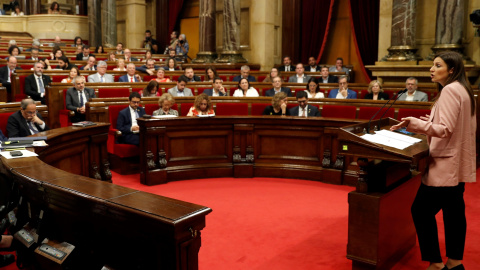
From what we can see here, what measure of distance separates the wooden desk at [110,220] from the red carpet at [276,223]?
844 millimetres

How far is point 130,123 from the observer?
5941 millimetres

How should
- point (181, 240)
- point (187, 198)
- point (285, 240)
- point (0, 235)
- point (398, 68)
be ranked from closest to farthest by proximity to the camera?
point (181, 240)
point (0, 235)
point (285, 240)
point (187, 198)
point (398, 68)

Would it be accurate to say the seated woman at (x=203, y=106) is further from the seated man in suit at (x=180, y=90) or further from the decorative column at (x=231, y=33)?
the decorative column at (x=231, y=33)

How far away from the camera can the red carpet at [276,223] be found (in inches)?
126

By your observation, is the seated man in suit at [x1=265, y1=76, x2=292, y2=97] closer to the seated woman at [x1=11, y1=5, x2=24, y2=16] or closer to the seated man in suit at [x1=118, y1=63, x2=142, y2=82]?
the seated man in suit at [x1=118, y1=63, x2=142, y2=82]

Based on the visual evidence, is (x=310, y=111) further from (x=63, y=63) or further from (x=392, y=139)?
(x=63, y=63)

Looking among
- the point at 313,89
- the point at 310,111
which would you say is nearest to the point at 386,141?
the point at 310,111

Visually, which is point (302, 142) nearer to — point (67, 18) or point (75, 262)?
point (75, 262)

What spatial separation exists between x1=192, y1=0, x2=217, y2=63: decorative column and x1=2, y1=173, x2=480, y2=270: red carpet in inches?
239

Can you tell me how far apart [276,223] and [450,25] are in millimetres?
5555

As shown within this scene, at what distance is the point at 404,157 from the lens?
2469 mm

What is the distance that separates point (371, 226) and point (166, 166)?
3.11m

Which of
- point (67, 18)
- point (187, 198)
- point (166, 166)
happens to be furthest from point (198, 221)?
point (67, 18)

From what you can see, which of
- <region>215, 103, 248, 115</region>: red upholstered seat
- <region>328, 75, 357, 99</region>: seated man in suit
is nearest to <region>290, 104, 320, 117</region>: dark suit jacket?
<region>215, 103, 248, 115</region>: red upholstered seat
